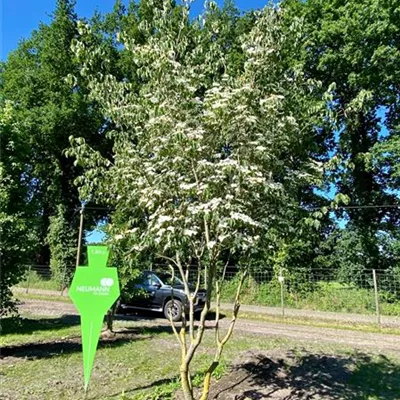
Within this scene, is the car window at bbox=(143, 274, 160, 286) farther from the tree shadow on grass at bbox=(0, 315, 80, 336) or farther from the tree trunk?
the tree trunk

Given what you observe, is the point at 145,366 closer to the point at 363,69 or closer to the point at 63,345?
the point at 63,345

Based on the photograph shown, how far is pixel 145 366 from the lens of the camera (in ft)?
21.7

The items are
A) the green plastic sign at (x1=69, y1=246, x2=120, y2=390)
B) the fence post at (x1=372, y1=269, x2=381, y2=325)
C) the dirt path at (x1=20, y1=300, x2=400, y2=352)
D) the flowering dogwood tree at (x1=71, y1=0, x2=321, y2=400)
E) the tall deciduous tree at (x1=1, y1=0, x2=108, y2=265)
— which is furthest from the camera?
the tall deciduous tree at (x1=1, y1=0, x2=108, y2=265)

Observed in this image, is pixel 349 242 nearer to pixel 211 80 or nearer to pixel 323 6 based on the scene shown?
pixel 323 6

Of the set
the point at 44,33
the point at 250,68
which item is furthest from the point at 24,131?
the point at 44,33

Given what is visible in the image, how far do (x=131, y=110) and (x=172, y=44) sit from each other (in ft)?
2.80

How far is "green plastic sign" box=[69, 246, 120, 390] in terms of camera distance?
465 centimetres

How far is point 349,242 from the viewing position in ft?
61.9

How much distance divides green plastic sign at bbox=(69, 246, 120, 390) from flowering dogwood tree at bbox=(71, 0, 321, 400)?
506 millimetres

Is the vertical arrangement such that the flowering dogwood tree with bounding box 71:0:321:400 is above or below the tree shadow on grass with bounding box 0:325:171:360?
above

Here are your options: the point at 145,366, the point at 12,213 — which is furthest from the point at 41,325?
the point at 145,366

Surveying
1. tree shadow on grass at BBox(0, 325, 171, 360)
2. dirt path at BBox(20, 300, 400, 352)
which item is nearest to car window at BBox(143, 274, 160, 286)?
dirt path at BBox(20, 300, 400, 352)

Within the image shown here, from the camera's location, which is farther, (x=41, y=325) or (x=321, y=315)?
(x=321, y=315)

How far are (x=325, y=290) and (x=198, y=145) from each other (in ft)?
41.3
